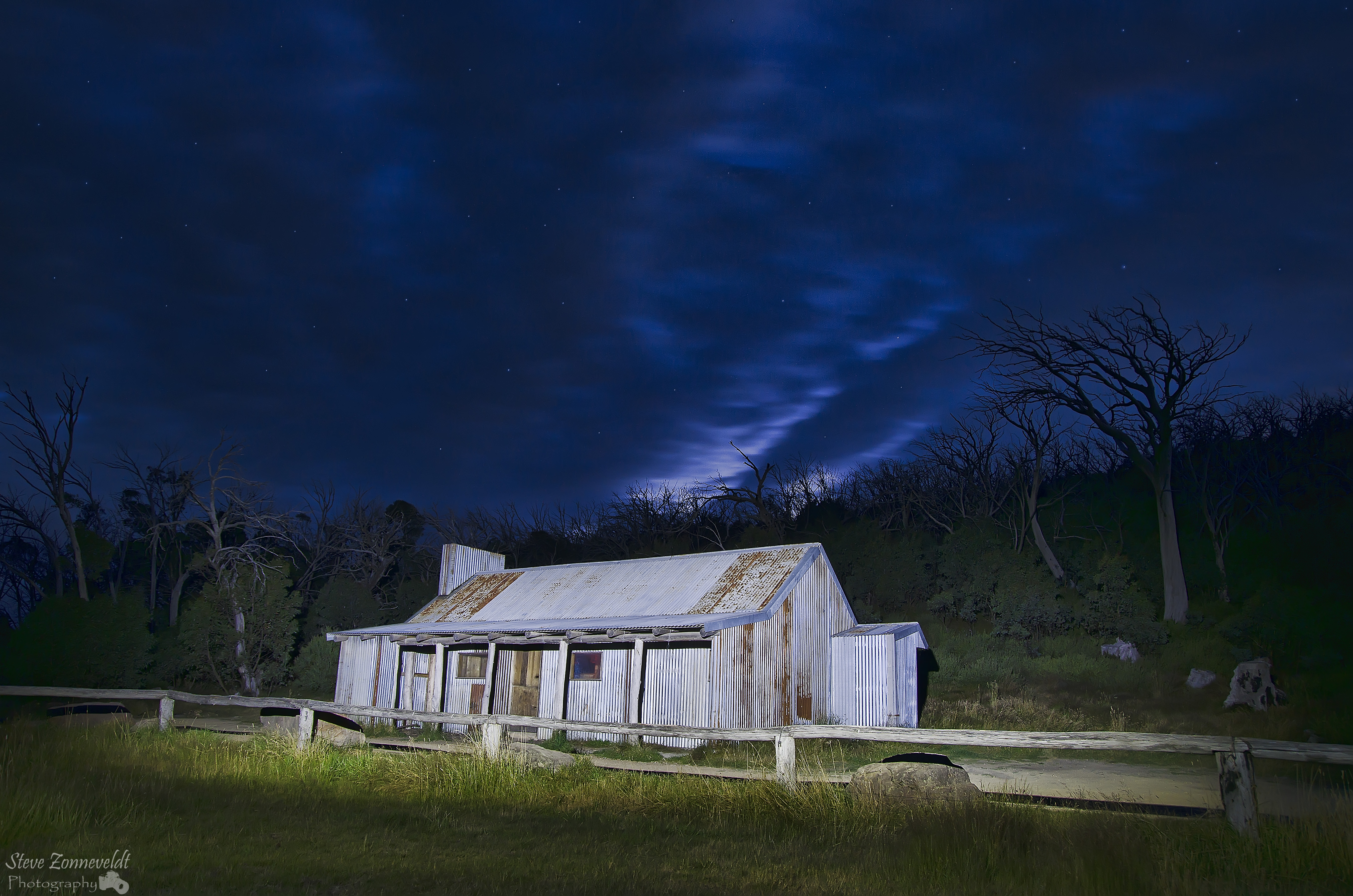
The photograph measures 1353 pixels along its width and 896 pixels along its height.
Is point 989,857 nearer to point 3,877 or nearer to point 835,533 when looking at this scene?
point 3,877

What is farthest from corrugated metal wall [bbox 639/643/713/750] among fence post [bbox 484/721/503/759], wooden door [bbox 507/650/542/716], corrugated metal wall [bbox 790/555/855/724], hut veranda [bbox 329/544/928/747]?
fence post [bbox 484/721/503/759]

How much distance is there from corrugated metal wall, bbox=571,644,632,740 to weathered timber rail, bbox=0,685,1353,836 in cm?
696

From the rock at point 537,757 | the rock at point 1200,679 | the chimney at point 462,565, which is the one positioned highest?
the chimney at point 462,565

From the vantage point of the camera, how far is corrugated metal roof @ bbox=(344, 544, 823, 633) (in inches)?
822

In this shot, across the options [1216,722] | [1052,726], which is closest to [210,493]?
[1052,726]

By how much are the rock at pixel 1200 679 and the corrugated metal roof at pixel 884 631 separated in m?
8.35

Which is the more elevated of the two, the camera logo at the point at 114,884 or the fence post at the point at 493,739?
the fence post at the point at 493,739

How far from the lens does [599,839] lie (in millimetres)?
7770

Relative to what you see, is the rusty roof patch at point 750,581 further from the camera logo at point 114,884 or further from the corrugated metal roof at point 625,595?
the camera logo at point 114,884

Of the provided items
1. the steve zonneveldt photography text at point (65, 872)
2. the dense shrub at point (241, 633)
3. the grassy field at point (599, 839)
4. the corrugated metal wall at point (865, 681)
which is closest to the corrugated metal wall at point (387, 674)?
the dense shrub at point (241, 633)

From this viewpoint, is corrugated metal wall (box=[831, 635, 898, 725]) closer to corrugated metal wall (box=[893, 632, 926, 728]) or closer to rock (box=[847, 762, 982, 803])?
corrugated metal wall (box=[893, 632, 926, 728])

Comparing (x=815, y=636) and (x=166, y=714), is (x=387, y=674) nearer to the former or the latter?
(x=166, y=714)

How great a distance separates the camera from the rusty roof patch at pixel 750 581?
2091 centimetres

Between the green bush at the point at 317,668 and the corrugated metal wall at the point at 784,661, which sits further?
the green bush at the point at 317,668
